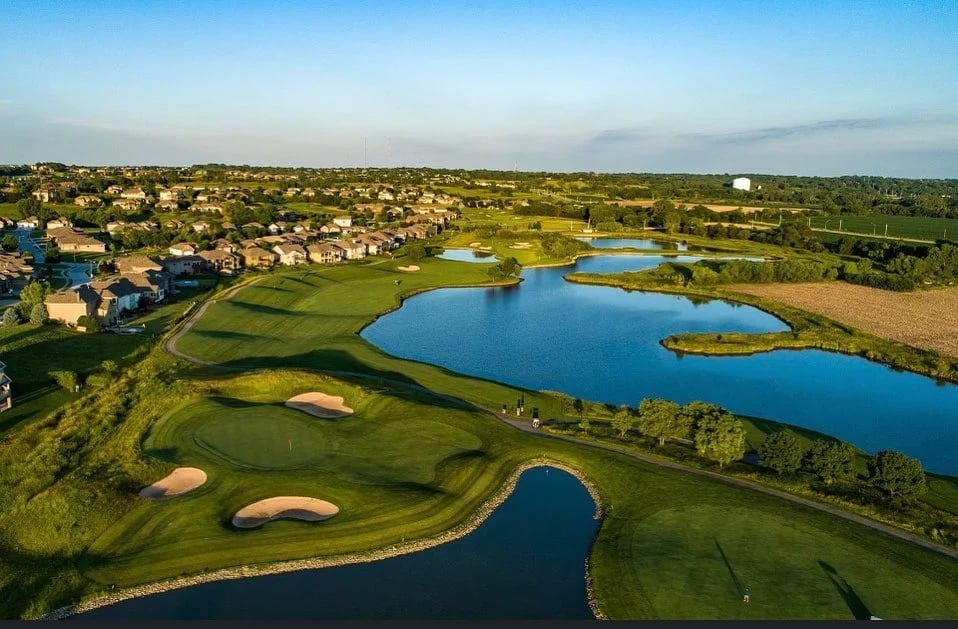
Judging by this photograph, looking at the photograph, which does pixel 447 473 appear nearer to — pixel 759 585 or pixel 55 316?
pixel 759 585

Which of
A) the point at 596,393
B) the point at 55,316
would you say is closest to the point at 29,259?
the point at 55,316

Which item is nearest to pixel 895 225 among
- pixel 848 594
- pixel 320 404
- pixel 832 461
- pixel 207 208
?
pixel 832 461

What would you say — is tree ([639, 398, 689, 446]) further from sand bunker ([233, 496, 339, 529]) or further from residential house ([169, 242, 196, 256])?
residential house ([169, 242, 196, 256])

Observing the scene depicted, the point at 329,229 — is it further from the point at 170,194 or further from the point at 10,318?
the point at 10,318

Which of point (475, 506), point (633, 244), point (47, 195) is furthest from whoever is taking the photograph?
point (47, 195)

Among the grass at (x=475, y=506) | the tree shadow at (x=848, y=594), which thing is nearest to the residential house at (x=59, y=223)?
the grass at (x=475, y=506)

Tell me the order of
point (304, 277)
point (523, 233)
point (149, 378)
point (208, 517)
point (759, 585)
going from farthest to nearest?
point (523, 233) → point (304, 277) → point (149, 378) → point (208, 517) → point (759, 585)

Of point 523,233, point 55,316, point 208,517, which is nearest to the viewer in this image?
point 208,517
